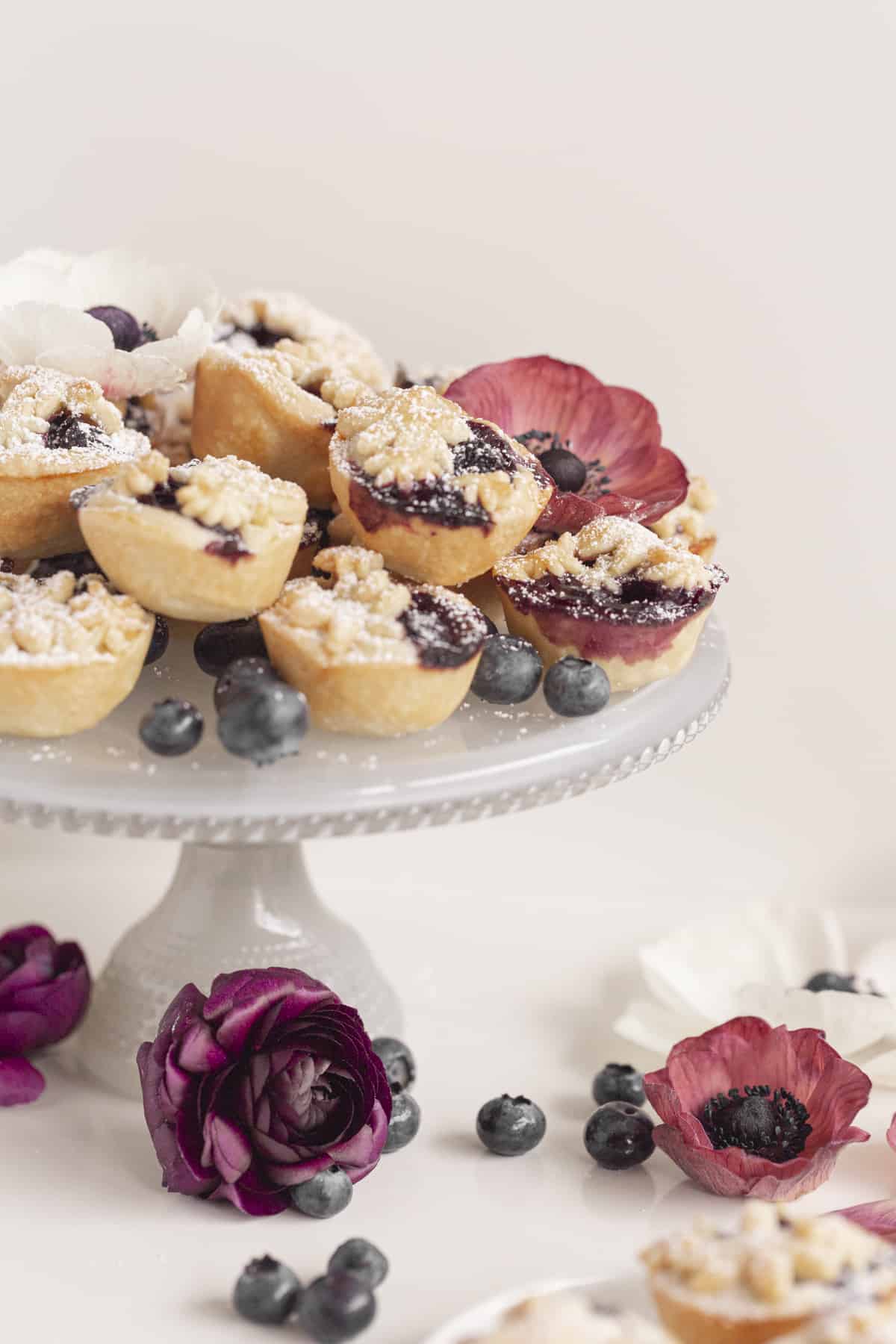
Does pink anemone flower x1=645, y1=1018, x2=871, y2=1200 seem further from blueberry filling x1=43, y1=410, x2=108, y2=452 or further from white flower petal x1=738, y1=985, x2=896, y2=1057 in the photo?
blueberry filling x1=43, y1=410, x2=108, y2=452

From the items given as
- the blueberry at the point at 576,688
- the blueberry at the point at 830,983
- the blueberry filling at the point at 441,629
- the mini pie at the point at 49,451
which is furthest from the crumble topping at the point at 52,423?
the blueberry at the point at 830,983

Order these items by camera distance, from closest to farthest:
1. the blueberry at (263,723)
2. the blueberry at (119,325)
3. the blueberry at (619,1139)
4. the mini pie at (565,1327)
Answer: the mini pie at (565,1327) → the blueberry at (263,723) → the blueberry at (619,1139) → the blueberry at (119,325)

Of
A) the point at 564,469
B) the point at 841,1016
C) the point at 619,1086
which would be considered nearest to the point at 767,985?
the point at 841,1016

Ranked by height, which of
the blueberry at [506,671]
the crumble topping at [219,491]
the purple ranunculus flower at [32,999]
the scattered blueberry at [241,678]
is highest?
the crumble topping at [219,491]

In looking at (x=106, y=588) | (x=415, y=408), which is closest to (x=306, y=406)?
(x=415, y=408)

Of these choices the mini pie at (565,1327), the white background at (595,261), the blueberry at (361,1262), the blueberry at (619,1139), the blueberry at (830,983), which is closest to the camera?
the mini pie at (565,1327)

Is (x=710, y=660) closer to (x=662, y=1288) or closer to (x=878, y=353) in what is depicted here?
(x=662, y=1288)

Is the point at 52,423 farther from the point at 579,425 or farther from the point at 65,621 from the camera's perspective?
the point at 579,425

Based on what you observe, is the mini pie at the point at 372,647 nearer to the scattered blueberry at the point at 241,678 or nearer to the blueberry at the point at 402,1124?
the scattered blueberry at the point at 241,678
